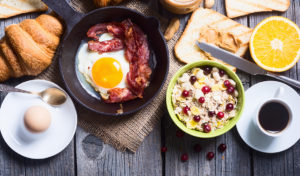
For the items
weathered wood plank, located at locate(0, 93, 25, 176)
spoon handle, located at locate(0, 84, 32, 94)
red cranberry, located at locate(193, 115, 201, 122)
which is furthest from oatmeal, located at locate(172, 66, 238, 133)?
weathered wood plank, located at locate(0, 93, 25, 176)

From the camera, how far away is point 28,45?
1.91 metres

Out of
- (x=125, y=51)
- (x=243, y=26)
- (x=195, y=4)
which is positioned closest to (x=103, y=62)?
(x=125, y=51)

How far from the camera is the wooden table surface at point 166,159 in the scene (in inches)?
83.9

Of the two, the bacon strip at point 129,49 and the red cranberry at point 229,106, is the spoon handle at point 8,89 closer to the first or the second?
the bacon strip at point 129,49

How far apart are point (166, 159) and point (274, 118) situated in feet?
2.67

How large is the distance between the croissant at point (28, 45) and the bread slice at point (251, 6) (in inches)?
48.3

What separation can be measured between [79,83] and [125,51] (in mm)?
404

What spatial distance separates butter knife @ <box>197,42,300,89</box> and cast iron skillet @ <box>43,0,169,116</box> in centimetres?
33

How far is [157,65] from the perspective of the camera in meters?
2.13

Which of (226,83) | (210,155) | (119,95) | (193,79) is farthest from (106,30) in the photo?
(210,155)

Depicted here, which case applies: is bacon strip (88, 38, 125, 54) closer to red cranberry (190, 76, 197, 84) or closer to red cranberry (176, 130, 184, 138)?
red cranberry (190, 76, 197, 84)

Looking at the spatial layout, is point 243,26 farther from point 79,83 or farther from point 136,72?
point 79,83

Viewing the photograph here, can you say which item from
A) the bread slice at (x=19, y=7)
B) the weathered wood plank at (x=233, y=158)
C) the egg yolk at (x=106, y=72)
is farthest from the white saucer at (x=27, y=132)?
the weathered wood plank at (x=233, y=158)

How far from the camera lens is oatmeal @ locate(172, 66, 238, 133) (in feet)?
6.45
